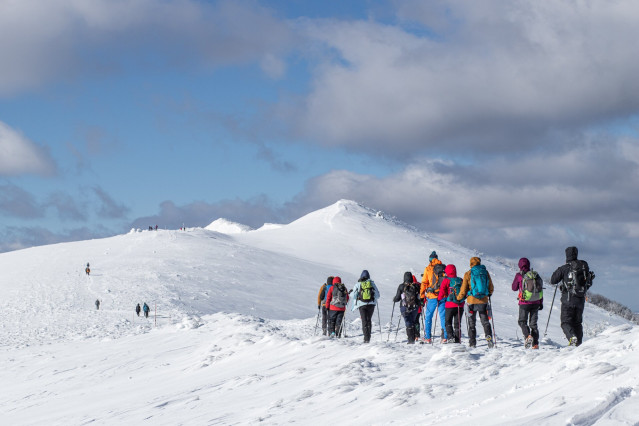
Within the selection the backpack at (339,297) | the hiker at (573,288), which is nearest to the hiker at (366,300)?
the backpack at (339,297)

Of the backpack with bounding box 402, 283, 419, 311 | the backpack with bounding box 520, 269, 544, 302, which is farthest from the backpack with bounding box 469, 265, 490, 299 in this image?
the backpack with bounding box 402, 283, 419, 311

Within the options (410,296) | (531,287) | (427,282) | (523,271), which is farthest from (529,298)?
(410,296)

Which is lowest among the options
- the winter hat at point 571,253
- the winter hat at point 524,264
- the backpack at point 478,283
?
the backpack at point 478,283

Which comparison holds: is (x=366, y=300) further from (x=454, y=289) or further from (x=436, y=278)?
(x=454, y=289)

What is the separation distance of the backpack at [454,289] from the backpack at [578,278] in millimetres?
2620

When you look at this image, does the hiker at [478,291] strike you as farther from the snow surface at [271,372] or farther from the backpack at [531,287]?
the backpack at [531,287]

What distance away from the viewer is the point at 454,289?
14.4 m

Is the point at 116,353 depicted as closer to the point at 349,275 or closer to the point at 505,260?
the point at 349,275

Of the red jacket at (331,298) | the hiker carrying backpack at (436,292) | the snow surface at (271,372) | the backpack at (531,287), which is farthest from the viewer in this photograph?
the red jacket at (331,298)

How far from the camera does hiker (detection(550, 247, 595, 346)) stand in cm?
1232

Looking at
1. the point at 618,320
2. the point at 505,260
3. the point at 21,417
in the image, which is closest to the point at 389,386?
the point at 21,417

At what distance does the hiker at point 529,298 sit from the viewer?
1337cm

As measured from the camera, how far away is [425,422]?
796 centimetres

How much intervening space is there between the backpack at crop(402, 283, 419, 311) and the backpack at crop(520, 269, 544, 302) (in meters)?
2.78
